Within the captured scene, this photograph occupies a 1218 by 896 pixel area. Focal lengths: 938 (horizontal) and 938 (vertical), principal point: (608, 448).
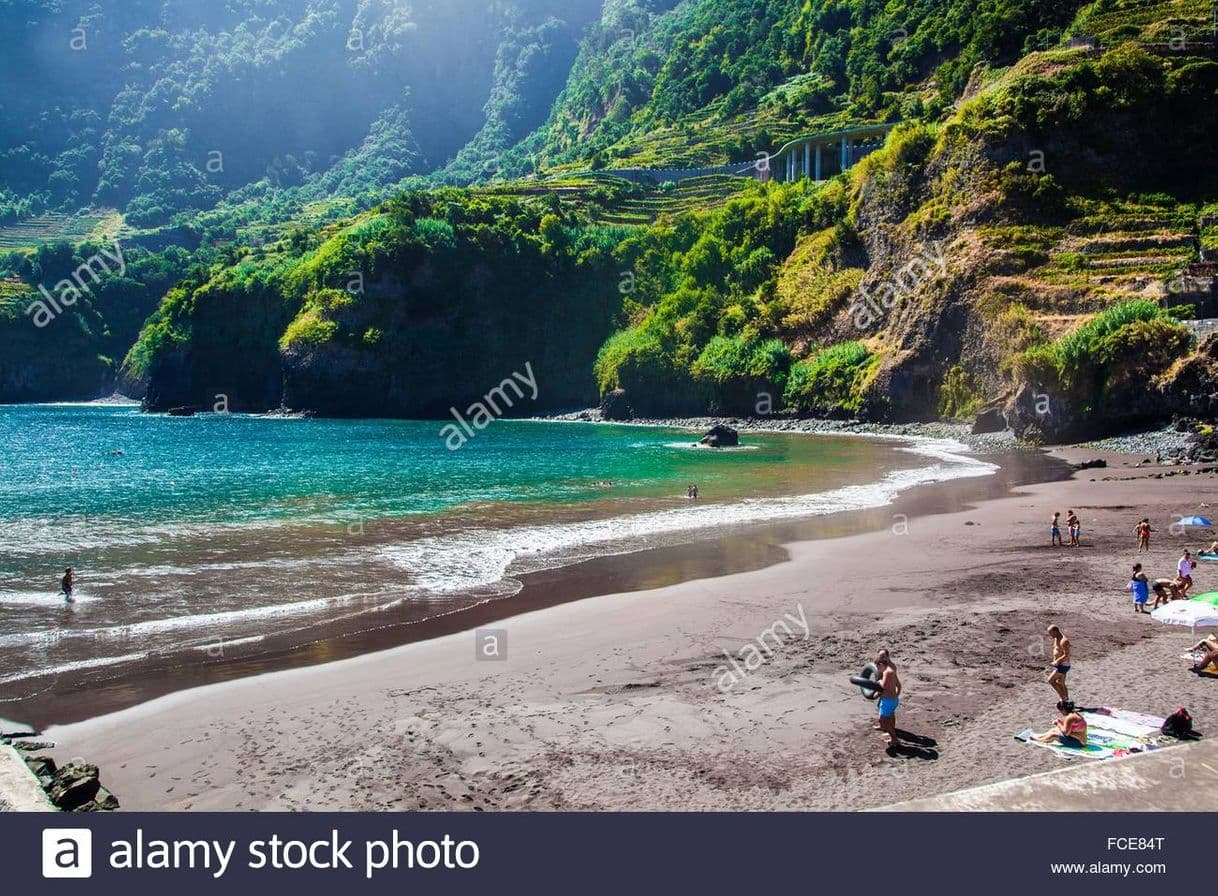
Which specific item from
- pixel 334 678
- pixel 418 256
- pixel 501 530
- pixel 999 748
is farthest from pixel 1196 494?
pixel 418 256

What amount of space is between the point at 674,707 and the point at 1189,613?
932 centimetres

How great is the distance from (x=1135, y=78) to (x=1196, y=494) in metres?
55.1

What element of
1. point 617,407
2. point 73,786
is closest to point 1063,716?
point 73,786

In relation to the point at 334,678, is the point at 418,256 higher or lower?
higher

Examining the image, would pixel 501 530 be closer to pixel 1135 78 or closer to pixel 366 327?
pixel 1135 78

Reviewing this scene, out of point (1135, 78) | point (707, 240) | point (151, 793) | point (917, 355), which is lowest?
point (151, 793)

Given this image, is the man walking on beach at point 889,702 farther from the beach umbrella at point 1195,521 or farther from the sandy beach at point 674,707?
the beach umbrella at point 1195,521

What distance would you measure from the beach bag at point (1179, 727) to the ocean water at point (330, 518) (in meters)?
14.0

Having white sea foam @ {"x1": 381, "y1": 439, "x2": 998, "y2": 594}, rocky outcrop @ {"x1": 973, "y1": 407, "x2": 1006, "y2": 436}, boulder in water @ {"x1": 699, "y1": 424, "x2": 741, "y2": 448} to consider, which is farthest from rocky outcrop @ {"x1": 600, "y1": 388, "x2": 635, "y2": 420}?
white sea foam @ {"x1": 381, "y1": 439, "x2": 998, "y2": 594}

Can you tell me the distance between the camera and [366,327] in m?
111

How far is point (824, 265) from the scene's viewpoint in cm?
9538

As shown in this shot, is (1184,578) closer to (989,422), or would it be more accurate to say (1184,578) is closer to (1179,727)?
(1179,727)

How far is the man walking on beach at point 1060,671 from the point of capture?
43.4 feet

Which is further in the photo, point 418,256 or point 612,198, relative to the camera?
point 612,198
